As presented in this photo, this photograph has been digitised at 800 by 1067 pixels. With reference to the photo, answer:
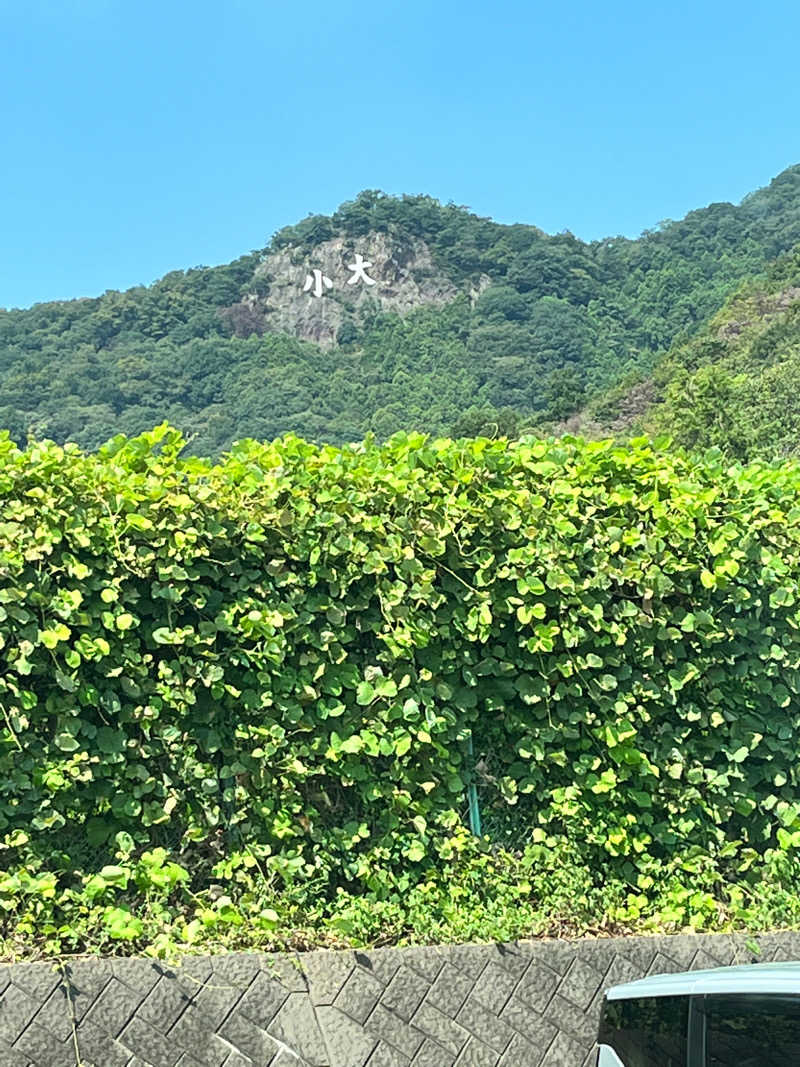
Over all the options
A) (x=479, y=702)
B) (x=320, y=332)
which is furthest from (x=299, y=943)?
(x=320, y=332)

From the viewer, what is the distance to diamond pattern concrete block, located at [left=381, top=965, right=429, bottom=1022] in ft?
15.9

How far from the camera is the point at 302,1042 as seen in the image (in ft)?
15.5

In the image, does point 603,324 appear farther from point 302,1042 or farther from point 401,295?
point 302,1042

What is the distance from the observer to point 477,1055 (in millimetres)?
4898

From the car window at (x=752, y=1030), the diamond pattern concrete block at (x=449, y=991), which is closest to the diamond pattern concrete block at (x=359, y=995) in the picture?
the diamond pattern concrete block at (x=449, y=991)

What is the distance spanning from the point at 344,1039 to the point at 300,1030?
0.66 feet

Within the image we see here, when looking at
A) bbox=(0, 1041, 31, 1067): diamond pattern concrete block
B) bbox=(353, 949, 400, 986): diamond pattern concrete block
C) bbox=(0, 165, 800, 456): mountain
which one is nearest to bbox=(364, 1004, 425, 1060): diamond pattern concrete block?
bbox=(353, 949, 400, 986): diamond pattern concrete block

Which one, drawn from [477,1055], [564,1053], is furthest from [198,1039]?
[564,1053]

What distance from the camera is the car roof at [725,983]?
8.88ft

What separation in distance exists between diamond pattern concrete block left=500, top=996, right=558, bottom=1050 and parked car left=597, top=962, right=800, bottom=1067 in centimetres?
175

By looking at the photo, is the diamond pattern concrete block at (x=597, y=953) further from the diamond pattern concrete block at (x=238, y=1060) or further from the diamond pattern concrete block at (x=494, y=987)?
the diamond pattern concrete block at (x=238, y=1060)

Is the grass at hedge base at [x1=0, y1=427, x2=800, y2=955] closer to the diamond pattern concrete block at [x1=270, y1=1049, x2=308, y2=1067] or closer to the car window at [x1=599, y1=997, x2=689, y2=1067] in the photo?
the diamond pattern concrete block at [x1=270, y1=1049, x2=308, y2=1067]

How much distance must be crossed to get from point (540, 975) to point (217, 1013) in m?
1.49

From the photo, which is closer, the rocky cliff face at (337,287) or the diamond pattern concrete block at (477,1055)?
the diamond pattern concrete block at (477,1055)
